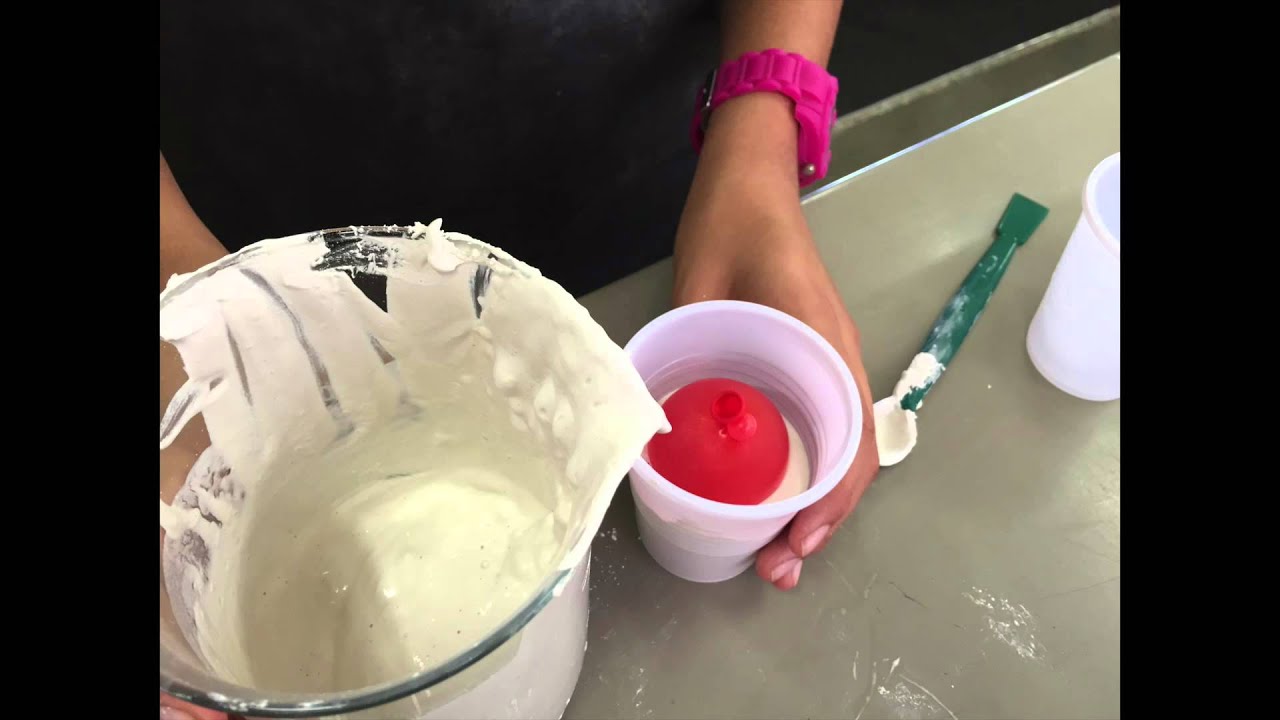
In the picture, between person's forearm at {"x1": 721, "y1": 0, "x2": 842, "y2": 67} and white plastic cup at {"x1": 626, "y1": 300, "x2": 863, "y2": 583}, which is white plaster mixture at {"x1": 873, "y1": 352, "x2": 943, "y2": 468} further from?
person's forearm at {"x1": 721, "y1": 0, "x2": 842, "y2": 67}

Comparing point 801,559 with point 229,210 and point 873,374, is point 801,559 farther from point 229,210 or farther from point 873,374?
point 229,210

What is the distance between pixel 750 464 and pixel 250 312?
24cm

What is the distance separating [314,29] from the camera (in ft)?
1.79

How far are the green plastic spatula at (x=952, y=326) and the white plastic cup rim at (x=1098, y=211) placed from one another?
93mm

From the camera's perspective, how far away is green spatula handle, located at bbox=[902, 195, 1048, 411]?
528mm

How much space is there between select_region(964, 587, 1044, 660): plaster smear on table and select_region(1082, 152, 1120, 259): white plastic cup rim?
8.2 inches

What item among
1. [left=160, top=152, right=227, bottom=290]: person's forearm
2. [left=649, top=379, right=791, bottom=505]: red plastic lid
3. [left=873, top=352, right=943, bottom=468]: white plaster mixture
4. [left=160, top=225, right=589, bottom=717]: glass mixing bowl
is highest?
[left=160, top=152, right=227, bottom=290]: person's forearm

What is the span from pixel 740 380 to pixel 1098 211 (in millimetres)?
243

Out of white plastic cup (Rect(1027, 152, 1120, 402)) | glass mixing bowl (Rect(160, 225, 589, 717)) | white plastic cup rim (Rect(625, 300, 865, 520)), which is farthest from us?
white plastic cup (Rect(1027, 152, 1120, 402))

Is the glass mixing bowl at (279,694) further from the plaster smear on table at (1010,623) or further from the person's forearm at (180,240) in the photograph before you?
the plaster smear on table at (1010,623)

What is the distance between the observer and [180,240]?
0.44m

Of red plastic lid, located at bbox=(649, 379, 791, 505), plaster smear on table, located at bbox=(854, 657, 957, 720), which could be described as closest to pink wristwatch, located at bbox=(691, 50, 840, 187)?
red plastic lid, located at bbox=(649, 379, 791, 505)

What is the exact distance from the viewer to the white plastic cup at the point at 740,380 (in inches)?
13.9

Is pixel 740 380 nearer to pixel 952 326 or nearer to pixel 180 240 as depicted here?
pixel 952 326
